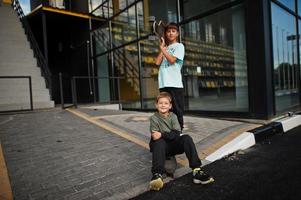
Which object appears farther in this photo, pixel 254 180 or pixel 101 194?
pixel 254 180

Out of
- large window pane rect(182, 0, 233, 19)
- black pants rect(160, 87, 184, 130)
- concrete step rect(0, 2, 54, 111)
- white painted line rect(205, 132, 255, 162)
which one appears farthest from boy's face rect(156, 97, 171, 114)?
concrete step rect(0, 2, 54, 111)

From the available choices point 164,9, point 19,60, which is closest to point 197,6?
point 164,9

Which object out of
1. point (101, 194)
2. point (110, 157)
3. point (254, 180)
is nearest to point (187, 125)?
point (110, 157)

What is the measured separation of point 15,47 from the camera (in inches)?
443

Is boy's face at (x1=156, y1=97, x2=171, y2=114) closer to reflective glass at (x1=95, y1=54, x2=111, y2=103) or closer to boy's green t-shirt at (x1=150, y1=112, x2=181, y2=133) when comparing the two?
boy's green t-shirt at (x1=150, y1=112, x2=181, y2=133)

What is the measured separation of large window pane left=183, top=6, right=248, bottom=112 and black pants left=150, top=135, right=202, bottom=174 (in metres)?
4.37

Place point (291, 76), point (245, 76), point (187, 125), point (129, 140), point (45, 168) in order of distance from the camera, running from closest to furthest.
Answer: point (45, 168) → point (129, 140) → point (187, 125) → point (245, 76) → point (291, 76)

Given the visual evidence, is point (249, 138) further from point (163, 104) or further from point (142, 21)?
point (142, 21)

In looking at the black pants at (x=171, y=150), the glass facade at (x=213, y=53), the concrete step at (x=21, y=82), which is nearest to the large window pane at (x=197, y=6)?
the glass facade at (x=213, y=53)

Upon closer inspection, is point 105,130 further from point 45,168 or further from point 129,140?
point 45,168

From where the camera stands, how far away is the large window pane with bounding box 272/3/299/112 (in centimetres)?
693

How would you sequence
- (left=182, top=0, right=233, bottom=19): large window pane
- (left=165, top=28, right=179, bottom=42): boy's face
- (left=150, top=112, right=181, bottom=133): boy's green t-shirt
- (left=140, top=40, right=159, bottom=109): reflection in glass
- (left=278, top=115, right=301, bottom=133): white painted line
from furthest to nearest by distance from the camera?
(left=140, top=40, right=159, bottom=109): reflection in glass
(left=182, top=0, right=233, bottom=19): large window pane
(left=278, top=115, right=301, bottom=133): white painted line
(left=165, top=28, right=179, bottom=42): boy's face
(left=150, top=112, right=181, bottom=133): boy's green t-shirt

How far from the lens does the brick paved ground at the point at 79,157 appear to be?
2.78 metres

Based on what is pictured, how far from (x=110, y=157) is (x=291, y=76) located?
650cm
